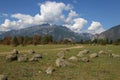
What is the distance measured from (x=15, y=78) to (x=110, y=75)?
41.0 feet

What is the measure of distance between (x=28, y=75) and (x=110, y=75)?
10.9 metres

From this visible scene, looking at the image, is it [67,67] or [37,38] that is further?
[37,38]

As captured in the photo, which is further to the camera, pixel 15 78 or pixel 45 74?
pixel 45 74

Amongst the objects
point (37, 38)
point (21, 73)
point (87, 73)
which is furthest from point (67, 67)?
point (37, 38)

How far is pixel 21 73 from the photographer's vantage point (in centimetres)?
3241

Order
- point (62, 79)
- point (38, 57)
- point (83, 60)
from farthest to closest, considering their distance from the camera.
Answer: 1. point (38, 57)
2. point (83, 60)
3. point (62, 79)

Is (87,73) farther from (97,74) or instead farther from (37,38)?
(37,38)

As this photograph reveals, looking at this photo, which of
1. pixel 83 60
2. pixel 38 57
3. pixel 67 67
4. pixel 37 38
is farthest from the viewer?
pixel 37 38

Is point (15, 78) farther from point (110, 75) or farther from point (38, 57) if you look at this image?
point (38, 57)

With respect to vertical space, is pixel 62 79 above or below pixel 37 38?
below

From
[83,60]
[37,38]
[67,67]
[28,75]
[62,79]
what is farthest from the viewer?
[37,38]

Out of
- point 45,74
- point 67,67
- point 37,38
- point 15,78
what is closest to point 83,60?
point 67,67

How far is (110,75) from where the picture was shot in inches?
1231

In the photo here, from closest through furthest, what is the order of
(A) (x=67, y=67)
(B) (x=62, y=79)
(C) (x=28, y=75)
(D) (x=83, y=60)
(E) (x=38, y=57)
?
(B) (x=62, y=79) → (C) (x=28, y=75) → (A) (x=67, y=67) → (D) (x=83, y=60) → (E) (x=38, y=57)
